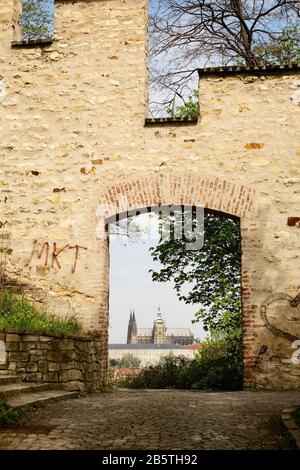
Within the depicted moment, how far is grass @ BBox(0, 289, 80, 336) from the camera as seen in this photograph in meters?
7.27

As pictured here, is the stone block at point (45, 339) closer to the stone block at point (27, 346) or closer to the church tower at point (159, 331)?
the stone block at point (27, 346)

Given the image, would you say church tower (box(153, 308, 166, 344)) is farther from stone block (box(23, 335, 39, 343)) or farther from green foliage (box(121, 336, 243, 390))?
stone block (box(23, 335, 39, 343))

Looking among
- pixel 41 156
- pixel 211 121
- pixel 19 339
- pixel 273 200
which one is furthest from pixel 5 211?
pixel 273 200

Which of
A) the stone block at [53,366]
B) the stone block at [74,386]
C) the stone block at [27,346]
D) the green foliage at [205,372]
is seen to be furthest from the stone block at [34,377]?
the green foliage at [205,372]

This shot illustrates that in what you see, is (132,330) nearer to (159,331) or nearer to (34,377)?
(159,331)

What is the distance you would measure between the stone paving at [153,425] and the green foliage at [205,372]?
4277mm

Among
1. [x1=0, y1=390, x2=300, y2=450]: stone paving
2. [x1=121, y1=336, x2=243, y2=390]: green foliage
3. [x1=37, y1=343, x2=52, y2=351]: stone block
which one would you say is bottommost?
[x1=121, y1=336, x2=243, y2=390]: green foliage

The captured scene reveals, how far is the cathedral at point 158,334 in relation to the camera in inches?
4361

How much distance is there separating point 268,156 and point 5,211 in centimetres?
438

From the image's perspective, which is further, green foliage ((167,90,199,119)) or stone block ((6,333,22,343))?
green foliage ((167,90,199,119))

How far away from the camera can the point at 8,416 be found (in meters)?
4.56

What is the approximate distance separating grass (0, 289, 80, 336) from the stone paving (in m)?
1.50

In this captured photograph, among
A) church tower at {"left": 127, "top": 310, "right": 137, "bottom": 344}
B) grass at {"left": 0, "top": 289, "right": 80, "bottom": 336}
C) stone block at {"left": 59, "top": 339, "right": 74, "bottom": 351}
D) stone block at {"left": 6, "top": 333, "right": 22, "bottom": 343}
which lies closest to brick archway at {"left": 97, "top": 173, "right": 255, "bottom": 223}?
grass at {"left": 0, "top": 289, "right": 80, "bottom": 336}

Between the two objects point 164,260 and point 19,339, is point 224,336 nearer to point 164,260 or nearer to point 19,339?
point 164,260
